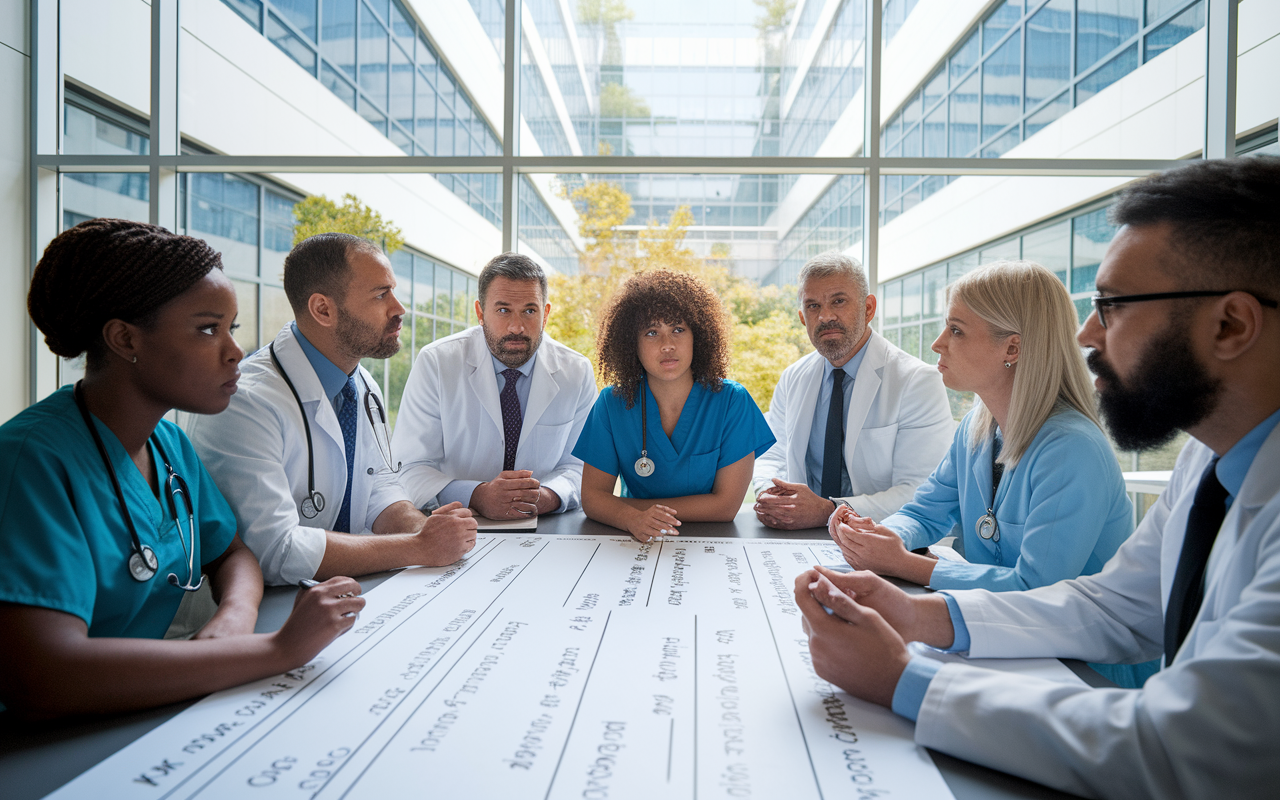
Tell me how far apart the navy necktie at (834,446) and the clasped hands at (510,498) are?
1.21m

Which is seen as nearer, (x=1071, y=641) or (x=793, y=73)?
(x=1071, y=641)

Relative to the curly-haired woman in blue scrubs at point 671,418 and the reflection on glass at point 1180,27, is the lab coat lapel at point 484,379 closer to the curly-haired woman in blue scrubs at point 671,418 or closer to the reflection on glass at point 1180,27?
the curly-haired woman in blue scrubs at point 671,418

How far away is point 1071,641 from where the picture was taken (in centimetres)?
110

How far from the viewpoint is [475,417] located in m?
2.81

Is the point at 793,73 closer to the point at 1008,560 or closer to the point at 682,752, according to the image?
the point at 1008,560

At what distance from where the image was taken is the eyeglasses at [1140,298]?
0.88 m

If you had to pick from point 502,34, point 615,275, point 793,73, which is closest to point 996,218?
point 793,73

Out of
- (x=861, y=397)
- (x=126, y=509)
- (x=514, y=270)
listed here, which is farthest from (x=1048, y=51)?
(x=126, y=509)

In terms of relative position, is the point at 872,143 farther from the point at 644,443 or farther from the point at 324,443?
the point at 324,443

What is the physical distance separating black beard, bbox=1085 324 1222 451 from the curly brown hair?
53.5 inches

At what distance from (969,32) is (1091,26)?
669 mm

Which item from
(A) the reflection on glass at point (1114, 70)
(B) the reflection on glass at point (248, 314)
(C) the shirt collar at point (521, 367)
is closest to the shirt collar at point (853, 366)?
(C) the shirt collar at point (521, 367)

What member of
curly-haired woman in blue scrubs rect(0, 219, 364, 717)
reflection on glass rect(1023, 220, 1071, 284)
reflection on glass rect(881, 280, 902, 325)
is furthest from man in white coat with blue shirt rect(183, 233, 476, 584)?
reflection on glass rect(1023, 220, 1071, 284)

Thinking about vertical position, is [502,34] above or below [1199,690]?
above
